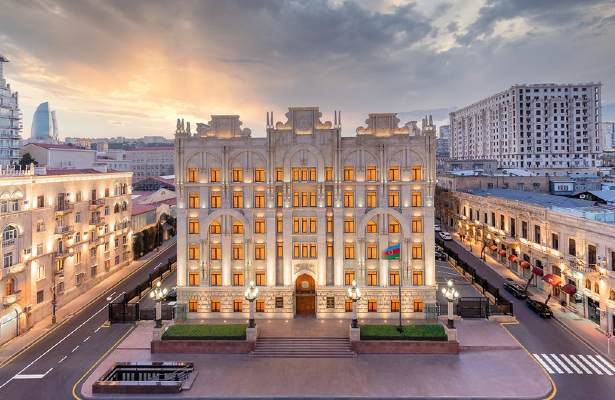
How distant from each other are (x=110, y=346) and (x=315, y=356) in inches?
791

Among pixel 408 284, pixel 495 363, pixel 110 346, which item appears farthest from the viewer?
pixel 408 284

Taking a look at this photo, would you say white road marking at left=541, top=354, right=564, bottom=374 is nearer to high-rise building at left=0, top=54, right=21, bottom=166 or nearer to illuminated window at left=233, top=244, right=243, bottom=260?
illuminated window at left=233, top=244, right=243, bottom=260

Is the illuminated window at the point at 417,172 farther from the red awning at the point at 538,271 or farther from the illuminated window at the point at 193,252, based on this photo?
the illuminated window at the point at 193,252

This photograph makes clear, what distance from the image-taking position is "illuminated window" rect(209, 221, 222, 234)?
4266 cm

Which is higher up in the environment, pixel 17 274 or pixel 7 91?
pixel 7 91

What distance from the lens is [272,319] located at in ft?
137

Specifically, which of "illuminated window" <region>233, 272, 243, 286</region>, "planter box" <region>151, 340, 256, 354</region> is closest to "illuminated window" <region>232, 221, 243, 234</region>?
"illuminated window" <region>233, 272, 243, 286</region>

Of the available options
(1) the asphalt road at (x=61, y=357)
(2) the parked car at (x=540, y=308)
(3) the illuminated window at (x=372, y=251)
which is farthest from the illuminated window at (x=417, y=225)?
(1) the asphalt road at (x=61, y=357)

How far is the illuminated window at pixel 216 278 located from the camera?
1674 inches

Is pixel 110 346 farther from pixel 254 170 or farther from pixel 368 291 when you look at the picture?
pixel 368 291

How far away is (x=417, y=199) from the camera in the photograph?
42.2 m

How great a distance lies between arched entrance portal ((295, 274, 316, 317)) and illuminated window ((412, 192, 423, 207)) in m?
14.4

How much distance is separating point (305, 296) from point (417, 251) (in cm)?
1348

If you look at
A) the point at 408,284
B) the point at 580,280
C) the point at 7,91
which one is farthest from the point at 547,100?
the point at 7,91
